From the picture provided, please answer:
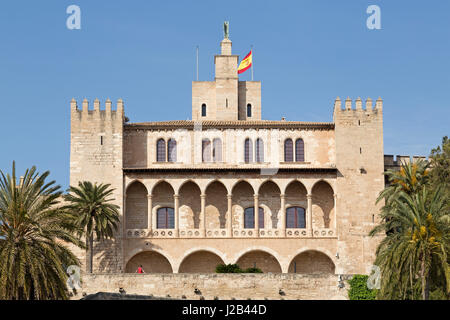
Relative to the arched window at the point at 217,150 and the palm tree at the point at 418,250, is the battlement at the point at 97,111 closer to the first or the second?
the arched window at the point at 217,150

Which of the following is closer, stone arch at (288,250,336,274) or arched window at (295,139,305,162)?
stone arch at (288,250,336,274)

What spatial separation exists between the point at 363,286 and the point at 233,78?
23.2m

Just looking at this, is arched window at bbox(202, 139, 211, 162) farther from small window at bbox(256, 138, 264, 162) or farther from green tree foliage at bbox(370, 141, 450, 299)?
green tree foliage at bbox(370, 141, 450, 299)

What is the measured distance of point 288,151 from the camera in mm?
50938

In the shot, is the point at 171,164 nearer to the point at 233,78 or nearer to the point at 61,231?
the point at 233,78

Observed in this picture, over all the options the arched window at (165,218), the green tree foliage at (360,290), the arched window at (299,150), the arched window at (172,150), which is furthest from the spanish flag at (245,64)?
the green tree foliage at (360,290)

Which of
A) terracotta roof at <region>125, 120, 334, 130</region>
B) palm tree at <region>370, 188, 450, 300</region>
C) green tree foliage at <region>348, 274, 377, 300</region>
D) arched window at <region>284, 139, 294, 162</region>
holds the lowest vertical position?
green tree foliage at <region>348, 274, 377, 300</region>

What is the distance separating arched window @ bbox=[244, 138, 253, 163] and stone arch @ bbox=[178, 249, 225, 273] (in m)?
6.80

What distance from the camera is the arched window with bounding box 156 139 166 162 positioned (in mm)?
50969

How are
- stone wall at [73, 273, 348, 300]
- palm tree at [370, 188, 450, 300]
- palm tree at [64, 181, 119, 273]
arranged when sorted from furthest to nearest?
palm tree at [64, 181, 119, 273] → stone wall at [73, 273, 348, 300] → palm tree at [370, 188, 450, 300]

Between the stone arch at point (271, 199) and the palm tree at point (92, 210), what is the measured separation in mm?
10172

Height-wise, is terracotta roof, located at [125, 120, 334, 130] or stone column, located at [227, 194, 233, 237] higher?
terracotta roof, located at [125, 120, 334, 130]

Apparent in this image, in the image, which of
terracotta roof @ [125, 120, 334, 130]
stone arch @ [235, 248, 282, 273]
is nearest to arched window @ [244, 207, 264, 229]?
stone arch @ [235, 248, 282, 273]

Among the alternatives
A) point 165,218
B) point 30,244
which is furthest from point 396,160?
point 30,244
